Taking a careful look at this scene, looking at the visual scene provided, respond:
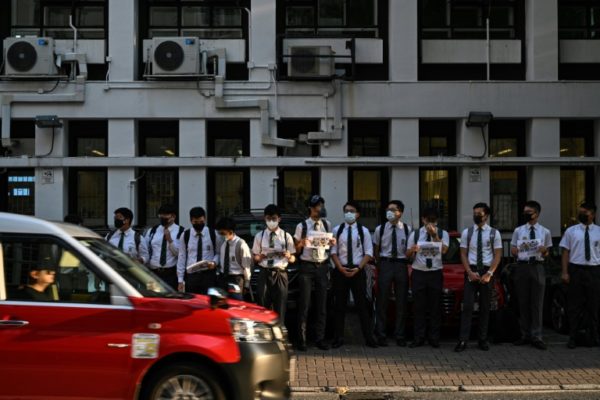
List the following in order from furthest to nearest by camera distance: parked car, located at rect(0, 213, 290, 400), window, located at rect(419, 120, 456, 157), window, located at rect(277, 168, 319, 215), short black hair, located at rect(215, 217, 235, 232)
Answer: window, located at rect(419, 120, 456, 157) → window, located at rect(277, 168, 319, 215) → short black hair, located at rect(215, 217, 235, 232) → parked car, located at rect(0, 213, 290, 400)

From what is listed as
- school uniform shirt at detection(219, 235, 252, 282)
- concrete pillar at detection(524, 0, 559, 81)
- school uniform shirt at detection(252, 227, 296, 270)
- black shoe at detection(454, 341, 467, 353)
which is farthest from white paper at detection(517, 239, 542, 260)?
concrete pillar at detection(524, 0, 559, 81)

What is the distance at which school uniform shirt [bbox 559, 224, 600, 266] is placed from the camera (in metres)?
11.2

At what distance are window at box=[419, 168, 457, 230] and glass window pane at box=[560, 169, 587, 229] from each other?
2.56 metres

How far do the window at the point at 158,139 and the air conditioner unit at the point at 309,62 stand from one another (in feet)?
10.3

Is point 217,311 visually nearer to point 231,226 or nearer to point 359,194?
point 231,226

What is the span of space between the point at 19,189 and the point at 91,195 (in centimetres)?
161

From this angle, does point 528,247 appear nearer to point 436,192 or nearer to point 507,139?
point 436,192

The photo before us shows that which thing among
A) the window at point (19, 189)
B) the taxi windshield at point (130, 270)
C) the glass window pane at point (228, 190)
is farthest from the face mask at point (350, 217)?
the window at point (19, 189)

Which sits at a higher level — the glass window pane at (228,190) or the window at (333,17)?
the window at (333,17)

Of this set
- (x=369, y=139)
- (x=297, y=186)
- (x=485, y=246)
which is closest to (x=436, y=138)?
(x=369, y=139)

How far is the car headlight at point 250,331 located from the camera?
20.9 feet

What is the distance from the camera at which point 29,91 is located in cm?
1675

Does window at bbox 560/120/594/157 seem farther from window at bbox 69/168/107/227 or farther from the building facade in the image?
window at bbox 69/168/107/227

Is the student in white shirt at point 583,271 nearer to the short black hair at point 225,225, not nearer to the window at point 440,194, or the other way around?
the short black hair at point 225,225
